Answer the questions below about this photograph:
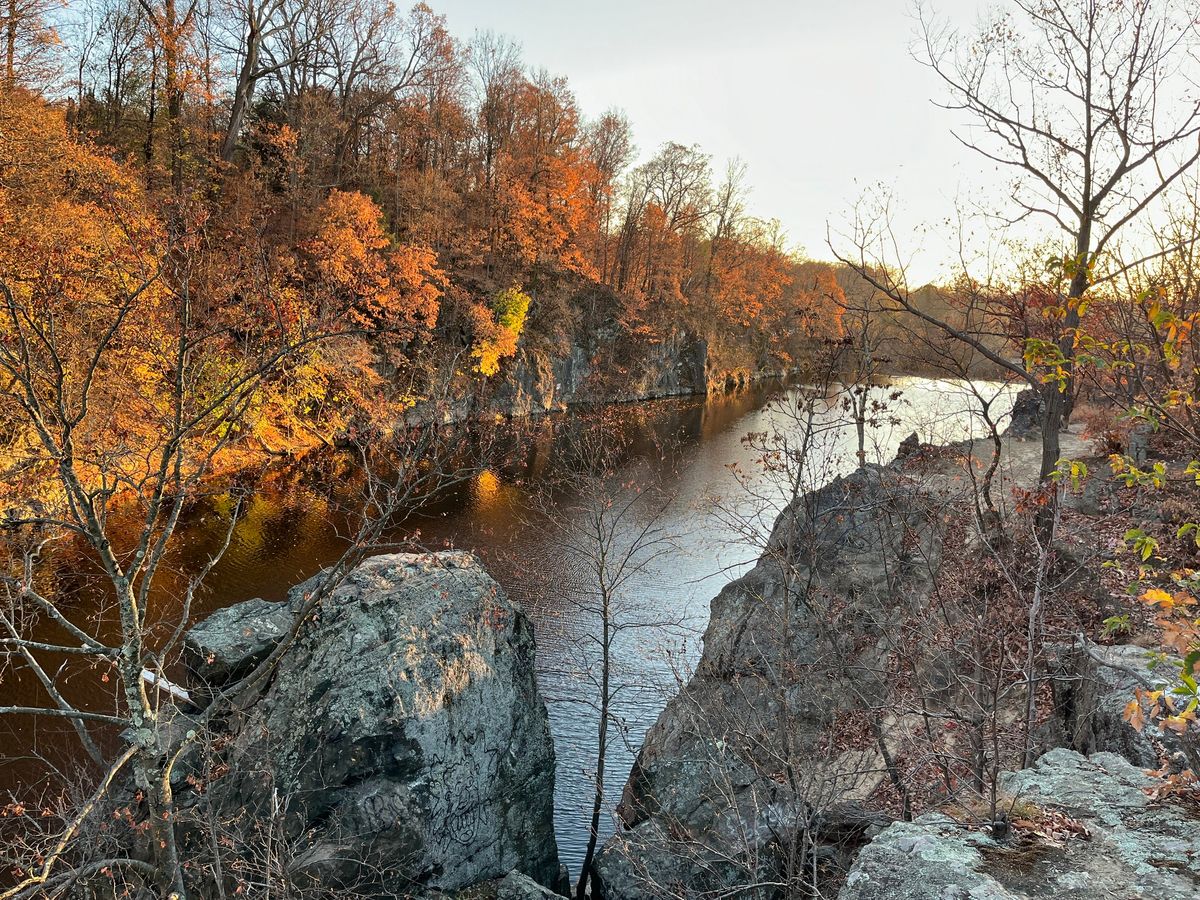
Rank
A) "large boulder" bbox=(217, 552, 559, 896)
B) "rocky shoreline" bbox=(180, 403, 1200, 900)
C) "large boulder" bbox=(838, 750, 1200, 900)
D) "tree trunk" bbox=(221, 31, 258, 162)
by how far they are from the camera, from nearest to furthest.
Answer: "large boulder" bbox=(838, 750, 1200, 900)
"rocky shoreline" bbox=(180, 403, 1200, 900)
"large boulder" bbox=(217, 552, 559, 896)
"tree trunk" bbox=(221, 31, 258, 162)

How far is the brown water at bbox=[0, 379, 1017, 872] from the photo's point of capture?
10930 mm

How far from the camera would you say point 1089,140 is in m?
9.34

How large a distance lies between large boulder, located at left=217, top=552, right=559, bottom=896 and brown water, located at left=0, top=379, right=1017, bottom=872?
1.10m

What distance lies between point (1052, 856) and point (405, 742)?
21.6 ft

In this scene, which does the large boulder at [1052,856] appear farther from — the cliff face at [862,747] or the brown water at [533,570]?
the brown water at [533,570]

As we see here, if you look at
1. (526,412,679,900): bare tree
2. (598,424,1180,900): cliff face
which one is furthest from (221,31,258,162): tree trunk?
(598,424,1180,900): cliff face

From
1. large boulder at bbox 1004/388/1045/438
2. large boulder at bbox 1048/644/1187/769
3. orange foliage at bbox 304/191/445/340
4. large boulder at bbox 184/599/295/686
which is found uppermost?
orange foliage at bbox 304/191/445/340

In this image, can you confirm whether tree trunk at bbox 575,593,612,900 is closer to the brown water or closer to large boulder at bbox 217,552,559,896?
the brown water

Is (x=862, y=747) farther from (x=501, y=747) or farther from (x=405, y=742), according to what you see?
(x=405, y=742)

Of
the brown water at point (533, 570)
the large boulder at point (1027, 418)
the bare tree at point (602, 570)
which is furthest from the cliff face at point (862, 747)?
the large boulder at point (1027, 418)

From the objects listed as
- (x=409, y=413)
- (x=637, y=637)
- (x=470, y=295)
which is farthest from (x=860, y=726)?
(x=470, y=295)

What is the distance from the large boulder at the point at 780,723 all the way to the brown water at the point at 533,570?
31.2 inches

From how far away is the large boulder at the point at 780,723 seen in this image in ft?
24.3

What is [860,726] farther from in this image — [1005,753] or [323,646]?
[323,646]
